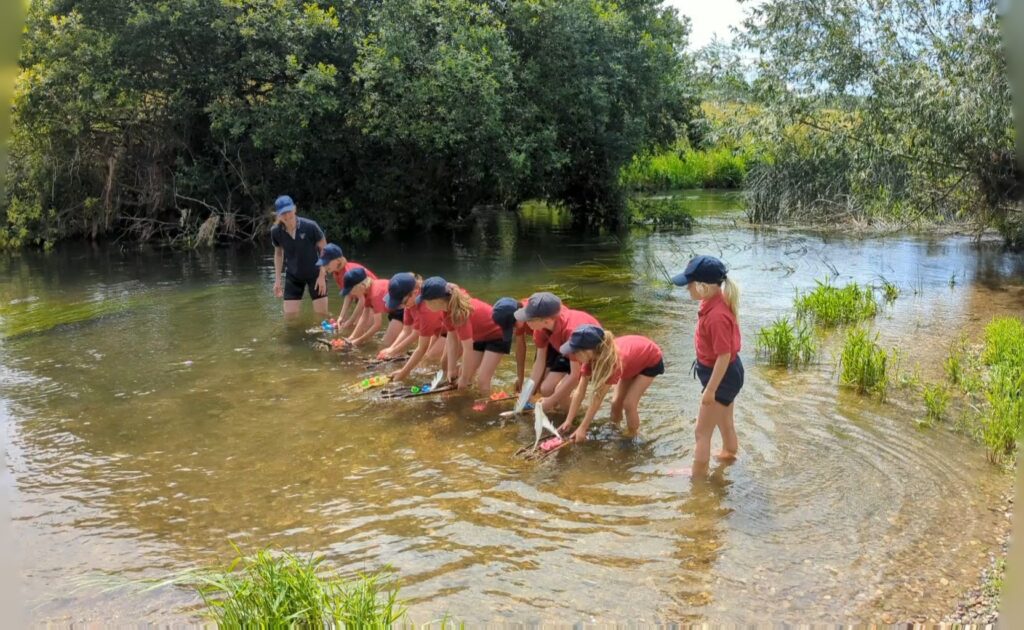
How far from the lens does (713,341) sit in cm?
578

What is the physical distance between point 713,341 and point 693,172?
3047 cm

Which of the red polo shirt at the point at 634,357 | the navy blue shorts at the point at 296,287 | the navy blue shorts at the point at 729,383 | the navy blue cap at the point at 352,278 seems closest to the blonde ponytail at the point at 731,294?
the navy blue shorts at the point at 729,383

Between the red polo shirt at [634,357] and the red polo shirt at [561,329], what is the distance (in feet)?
1.23

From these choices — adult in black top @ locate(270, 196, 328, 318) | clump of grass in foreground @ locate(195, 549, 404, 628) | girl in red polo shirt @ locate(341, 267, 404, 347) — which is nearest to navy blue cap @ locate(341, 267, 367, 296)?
girl in red polo shirt @ locate(341, 267, 404, 347)

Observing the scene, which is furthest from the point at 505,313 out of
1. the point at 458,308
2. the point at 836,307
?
the point at 836,307

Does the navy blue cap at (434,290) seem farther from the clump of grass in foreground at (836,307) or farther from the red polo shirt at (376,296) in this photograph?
the clump of grass in foreground at (836,307)

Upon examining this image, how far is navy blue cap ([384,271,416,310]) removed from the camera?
7.99 metres

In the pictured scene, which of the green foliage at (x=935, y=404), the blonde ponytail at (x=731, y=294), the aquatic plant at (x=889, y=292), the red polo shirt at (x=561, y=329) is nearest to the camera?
the blonde ponytail at (x=731, y=294)

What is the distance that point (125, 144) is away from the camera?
811 inches

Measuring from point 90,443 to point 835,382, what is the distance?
7.25 metres

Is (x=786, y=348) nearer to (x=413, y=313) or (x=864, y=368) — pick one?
(x=864, y=368)

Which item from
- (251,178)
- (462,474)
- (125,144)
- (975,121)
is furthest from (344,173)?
(462,474)

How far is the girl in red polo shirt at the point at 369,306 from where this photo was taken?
9.17m

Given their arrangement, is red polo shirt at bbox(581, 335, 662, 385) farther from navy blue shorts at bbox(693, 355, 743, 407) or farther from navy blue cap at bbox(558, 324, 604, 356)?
navy blue shorts at bbox(693, 355, 743, 407)
